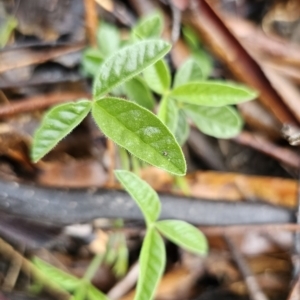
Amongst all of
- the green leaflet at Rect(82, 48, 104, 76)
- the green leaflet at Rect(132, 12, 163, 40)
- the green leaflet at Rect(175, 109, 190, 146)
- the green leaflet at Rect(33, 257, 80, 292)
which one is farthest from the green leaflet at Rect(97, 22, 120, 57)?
the green leaflet at Rect(33, 257, 80, 292)

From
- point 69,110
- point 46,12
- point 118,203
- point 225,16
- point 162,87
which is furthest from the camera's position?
point 225,16

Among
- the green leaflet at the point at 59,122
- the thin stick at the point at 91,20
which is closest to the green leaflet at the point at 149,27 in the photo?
the thin stick at the point at 91,20

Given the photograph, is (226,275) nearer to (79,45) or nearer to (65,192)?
(65,192)

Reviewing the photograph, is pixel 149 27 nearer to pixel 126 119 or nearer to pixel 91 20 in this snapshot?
pixel 91 20

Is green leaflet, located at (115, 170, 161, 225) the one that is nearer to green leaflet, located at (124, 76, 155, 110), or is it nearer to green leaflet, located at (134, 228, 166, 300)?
green leaflet, located at (134, 228, 166, 300)

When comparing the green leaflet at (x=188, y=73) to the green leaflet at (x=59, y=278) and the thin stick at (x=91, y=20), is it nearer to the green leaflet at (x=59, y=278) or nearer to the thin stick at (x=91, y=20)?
the thin stick at (x=91, y=20)

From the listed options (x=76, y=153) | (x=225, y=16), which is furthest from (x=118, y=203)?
(x=225, y=16)

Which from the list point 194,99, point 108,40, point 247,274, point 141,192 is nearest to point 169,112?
point 194,99
